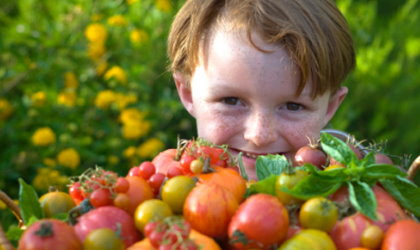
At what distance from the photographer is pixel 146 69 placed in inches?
144

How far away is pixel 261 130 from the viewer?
6.36 ft

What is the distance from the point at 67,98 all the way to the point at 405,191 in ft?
6.71

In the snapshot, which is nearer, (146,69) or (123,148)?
(123,148)

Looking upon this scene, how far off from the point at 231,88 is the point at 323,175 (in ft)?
2.02

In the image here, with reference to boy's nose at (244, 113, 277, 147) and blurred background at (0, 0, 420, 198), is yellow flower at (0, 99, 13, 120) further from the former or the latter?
boy's nose at (244, 113, 277, 147)

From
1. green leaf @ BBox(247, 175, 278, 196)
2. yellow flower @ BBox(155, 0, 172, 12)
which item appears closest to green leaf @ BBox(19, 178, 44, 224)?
green leaf @ BBox(247, 175, 278, 196)

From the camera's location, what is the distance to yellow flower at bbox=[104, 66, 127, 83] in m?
3.18

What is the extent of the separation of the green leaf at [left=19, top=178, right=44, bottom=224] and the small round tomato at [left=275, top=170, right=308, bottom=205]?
526 millimetres

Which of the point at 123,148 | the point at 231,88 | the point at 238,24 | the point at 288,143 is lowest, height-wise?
the point at 123,148

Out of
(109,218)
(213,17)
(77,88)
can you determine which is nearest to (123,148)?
(77,88)

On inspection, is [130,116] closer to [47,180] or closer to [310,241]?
[47,180]

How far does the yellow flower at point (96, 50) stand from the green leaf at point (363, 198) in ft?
6.98

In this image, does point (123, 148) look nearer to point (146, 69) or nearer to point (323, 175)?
point (146, 69)

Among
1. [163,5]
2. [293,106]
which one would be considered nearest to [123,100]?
[163,5]
